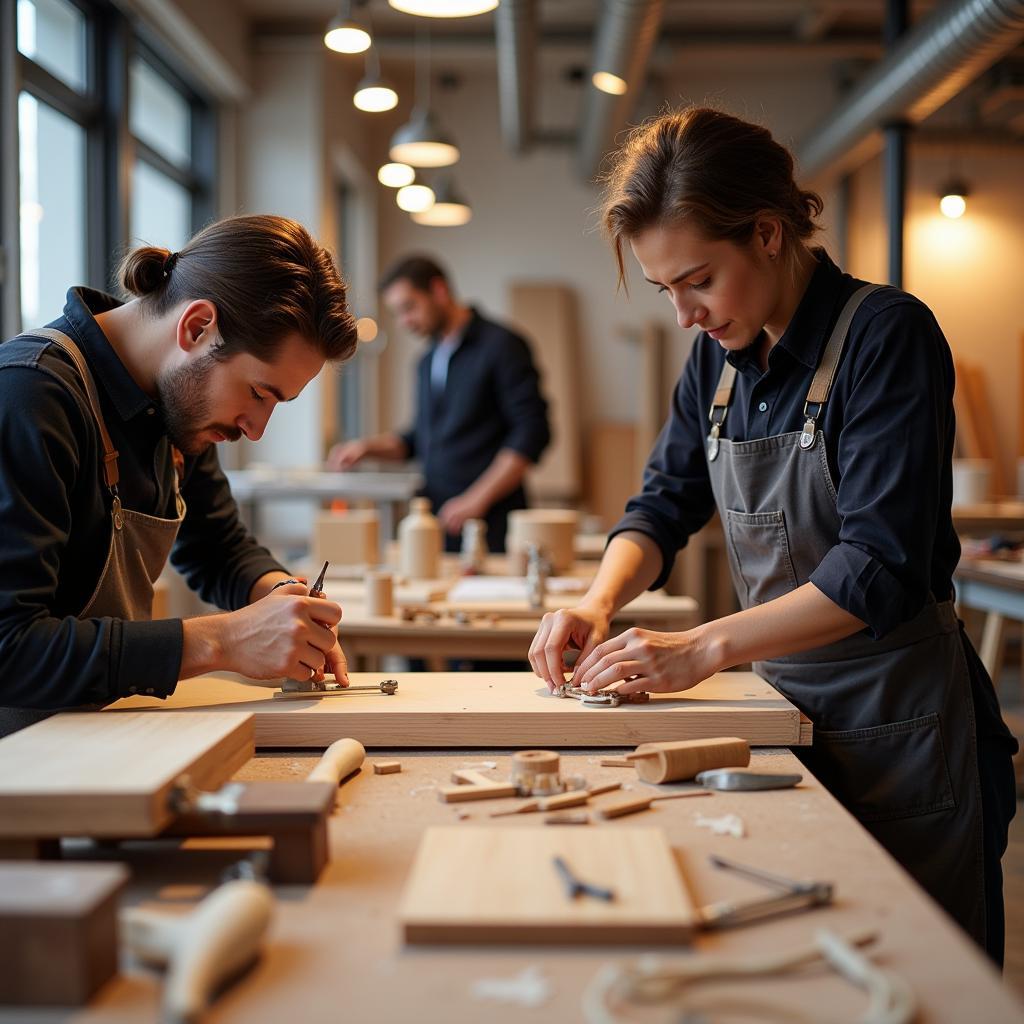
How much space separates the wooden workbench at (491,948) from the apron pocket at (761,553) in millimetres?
535

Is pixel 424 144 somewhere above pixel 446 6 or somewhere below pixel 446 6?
above

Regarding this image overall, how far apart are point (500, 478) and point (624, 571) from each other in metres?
2.58

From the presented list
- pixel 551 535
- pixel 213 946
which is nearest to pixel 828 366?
pixel 213 946

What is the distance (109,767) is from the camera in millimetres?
1172

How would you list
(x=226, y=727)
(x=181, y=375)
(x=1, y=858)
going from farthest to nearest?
1. (x=181, y=375)
2. (x=226, y=727)
3. (x=1, y=858)

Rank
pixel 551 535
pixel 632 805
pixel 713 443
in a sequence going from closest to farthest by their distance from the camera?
pixel 632 805, pixel 713 443, pixel 551 535

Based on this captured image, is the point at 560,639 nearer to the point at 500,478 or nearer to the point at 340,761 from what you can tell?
the point at 340,761

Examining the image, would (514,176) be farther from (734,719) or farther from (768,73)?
(734,719)

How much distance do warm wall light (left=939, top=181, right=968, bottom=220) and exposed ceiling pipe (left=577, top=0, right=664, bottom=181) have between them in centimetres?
267

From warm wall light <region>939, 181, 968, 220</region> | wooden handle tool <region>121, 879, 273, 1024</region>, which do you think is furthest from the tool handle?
warm wall light <region>939, 181, 968, 220</region>

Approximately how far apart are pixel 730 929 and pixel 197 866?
553mm

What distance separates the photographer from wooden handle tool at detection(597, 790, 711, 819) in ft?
4.33

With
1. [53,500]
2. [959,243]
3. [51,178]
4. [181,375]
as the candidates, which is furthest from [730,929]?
[959,243]

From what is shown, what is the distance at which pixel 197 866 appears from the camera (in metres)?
1.18
